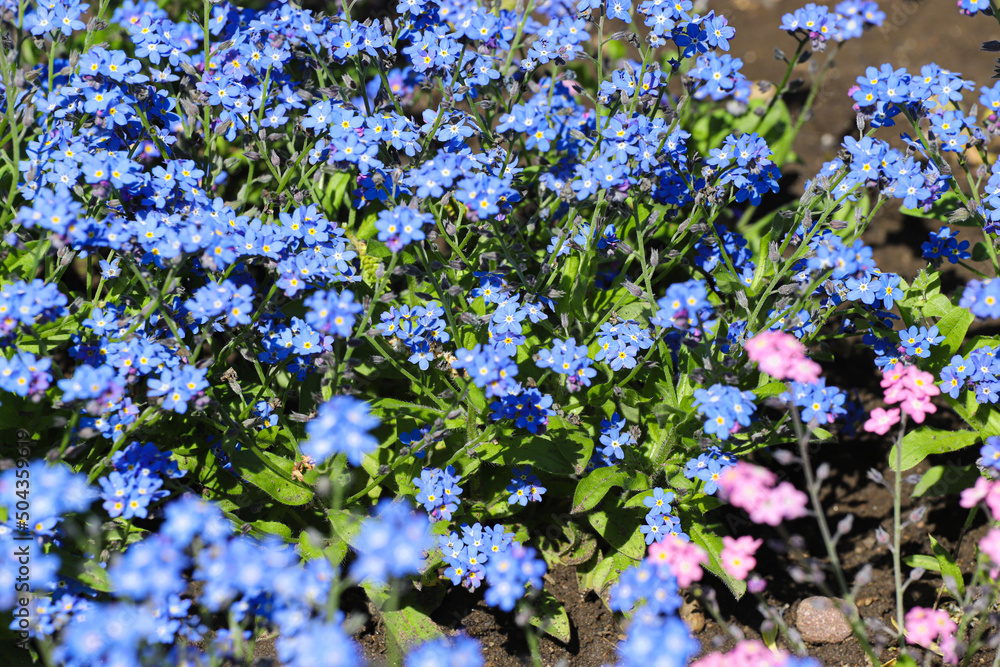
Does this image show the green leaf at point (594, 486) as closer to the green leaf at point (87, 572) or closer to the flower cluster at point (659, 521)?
the flower cluster at point (659, 521)

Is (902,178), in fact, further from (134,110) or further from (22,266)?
(22,266)

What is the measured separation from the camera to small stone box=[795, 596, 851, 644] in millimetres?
4613

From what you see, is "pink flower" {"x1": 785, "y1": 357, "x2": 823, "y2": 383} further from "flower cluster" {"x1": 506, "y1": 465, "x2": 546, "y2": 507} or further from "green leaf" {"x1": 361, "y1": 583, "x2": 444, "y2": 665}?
"green leaf" {"x1": 361, "y1": 583, "x2": 444, "y2": 665}

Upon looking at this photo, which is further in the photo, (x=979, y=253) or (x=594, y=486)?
(x=979, y=253)

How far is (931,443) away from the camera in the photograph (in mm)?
4445

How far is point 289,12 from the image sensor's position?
181 inches

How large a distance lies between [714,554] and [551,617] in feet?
3.09

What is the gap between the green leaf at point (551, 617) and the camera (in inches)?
174

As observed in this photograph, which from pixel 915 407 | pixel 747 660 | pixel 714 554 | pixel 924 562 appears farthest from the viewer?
pixel 924 562

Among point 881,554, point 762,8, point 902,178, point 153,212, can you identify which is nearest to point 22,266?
point 153,212

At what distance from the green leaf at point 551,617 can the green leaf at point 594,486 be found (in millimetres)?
704

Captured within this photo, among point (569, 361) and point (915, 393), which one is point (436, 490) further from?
point (915, 393)

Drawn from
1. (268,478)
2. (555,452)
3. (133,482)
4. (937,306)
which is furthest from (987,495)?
(133,482)

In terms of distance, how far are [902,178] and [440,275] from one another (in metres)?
2.36
